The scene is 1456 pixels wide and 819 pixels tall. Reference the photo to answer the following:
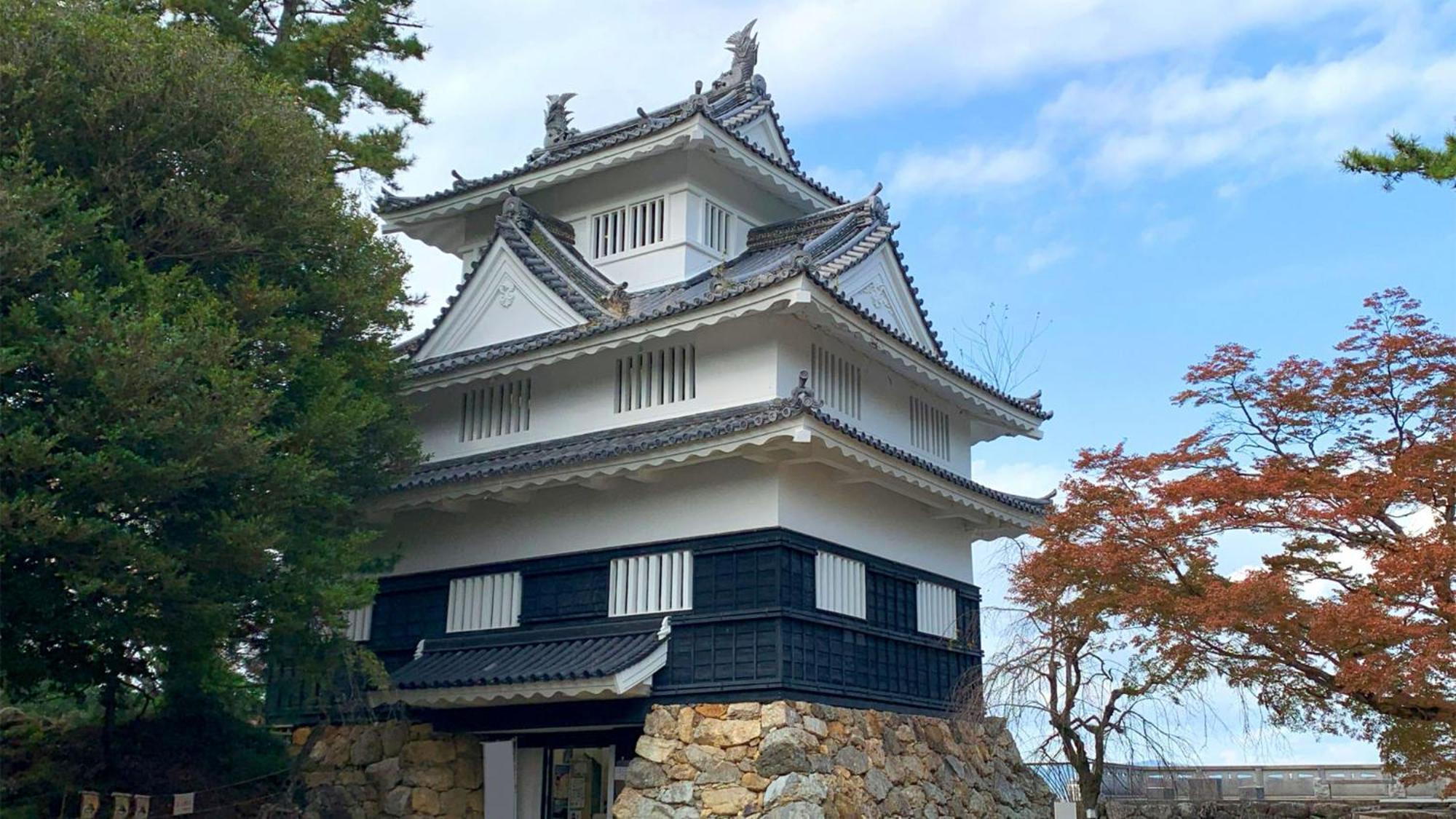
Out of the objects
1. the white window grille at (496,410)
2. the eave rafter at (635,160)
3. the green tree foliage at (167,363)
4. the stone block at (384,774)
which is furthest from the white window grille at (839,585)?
the eave rafter at (635,160)

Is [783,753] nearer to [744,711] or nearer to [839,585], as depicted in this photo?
[744,711]

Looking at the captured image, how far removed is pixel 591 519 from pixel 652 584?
3.89 ft

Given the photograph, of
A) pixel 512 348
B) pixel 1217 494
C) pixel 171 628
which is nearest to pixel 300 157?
pixel 512 348

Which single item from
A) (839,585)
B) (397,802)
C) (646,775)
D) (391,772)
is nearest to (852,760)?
(839,585)

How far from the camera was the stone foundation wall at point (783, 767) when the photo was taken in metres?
12.2

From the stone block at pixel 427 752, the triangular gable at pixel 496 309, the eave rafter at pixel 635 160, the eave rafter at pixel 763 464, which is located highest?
the eave rafter at pixel 635 160

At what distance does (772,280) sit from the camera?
1346 cm

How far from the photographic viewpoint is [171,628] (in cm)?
1141

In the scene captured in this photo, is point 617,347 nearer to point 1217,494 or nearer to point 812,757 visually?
point 812,757

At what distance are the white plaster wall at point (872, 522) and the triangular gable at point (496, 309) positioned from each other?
442 cm

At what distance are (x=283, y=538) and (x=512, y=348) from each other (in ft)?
15.7

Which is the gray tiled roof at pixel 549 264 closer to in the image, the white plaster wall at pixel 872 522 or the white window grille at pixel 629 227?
the white window grille at pixel 629 227

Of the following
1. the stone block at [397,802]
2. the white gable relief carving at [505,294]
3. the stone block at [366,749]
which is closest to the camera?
the stone block at [397,802]

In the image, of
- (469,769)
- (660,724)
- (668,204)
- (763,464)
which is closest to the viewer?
(660,724)
